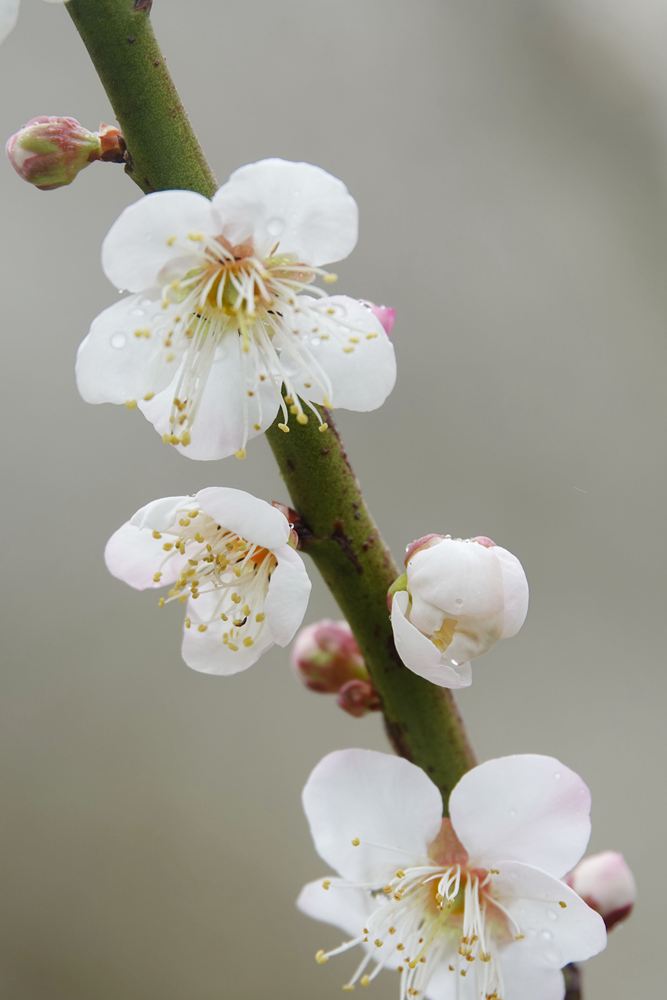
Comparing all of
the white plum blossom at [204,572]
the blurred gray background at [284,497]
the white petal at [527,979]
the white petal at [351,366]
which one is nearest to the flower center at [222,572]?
the white plum blossom at [204,572]

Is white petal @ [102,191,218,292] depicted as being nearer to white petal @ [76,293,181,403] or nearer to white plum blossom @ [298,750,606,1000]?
white petal @ [76,293,181,403]

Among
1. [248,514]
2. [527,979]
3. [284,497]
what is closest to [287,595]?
[248,514]

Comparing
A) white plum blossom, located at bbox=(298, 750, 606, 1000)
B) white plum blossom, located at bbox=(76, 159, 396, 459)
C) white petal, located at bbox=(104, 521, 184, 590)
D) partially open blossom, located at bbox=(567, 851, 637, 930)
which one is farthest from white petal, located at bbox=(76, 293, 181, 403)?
partially open blossom, located at bbox=(567, 851, 637, 930)

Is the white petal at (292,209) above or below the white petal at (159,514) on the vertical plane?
above

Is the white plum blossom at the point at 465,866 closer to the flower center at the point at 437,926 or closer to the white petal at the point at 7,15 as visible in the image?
the flower center at the point at 437,926

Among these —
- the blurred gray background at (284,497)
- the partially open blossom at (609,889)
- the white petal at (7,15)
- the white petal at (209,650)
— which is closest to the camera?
the white petal at (7,15)

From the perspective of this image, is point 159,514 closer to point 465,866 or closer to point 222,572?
point 222,572


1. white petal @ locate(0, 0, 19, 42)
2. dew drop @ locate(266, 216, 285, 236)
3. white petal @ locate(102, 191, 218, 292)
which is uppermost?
white petal @ locate(0, 0, 19, 42)
